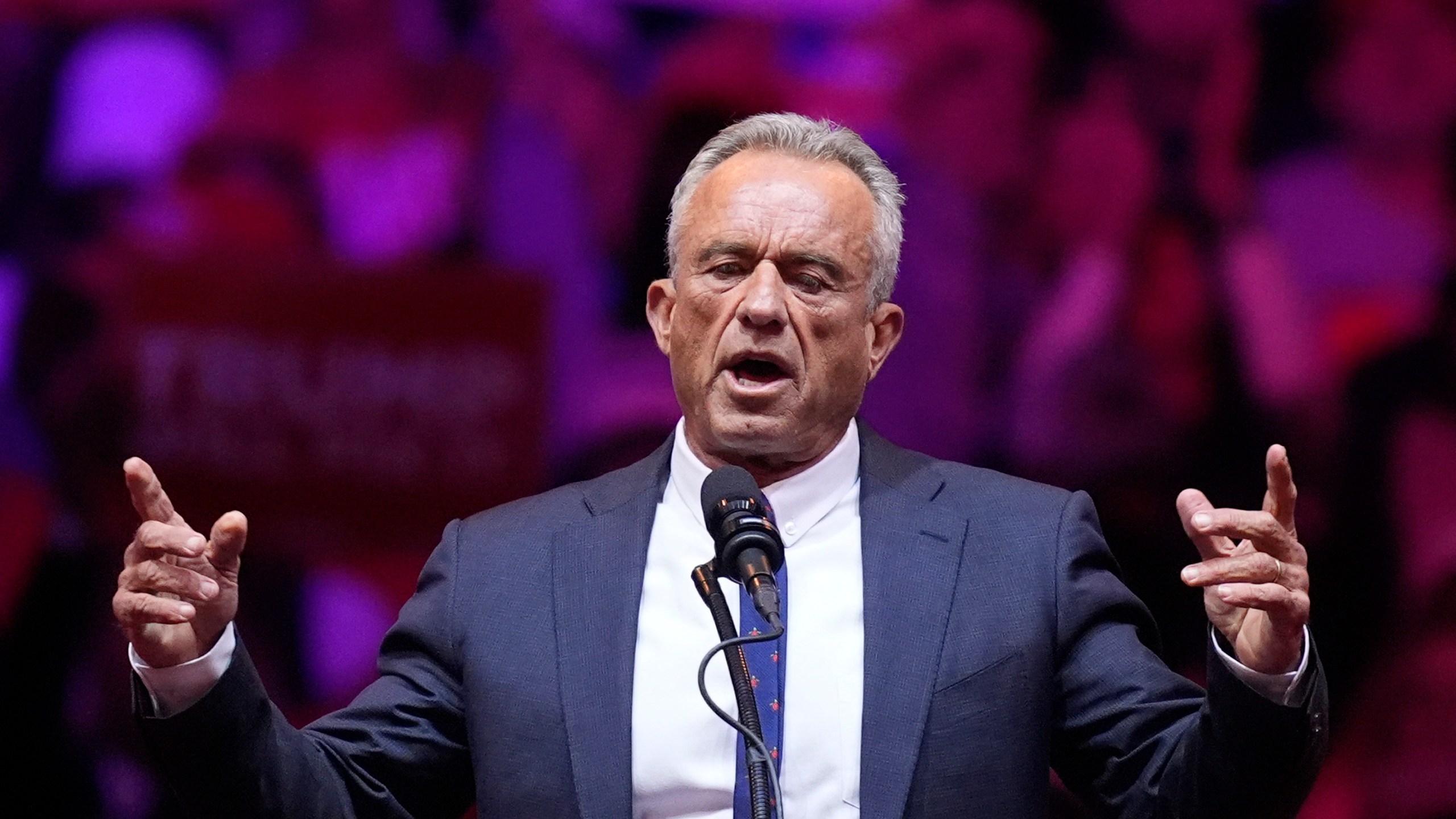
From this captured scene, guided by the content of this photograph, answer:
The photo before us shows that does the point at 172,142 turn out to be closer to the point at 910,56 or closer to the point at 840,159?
the point at 910,56

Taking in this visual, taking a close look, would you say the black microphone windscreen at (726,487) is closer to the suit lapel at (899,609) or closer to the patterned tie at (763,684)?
the patterned tie at (763,684)

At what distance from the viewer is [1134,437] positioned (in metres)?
3.53

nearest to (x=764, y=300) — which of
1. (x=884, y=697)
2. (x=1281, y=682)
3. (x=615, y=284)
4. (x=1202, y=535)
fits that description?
(x=884, y=697)

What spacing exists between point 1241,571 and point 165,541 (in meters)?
1.15

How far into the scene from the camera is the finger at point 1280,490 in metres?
1.67

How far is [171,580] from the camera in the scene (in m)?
1.71

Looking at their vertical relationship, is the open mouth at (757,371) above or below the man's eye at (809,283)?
below

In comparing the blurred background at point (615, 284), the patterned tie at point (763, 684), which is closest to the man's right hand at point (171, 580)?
the patterned tie at point (763, 684)

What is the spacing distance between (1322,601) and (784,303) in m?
1.91

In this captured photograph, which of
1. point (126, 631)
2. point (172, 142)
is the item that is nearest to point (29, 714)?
point (172, 142)

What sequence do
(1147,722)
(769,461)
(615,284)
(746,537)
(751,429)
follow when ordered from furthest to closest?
A: (615,284) → (769,461) → (751,429) → (1147,722) → (746,537)

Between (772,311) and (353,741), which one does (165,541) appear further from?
(772,311)

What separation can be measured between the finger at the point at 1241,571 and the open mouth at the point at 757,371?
0.74m

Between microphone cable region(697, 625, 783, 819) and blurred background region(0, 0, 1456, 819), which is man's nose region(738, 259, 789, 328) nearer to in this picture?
microphone cable region(697, 625, 783, 819)
